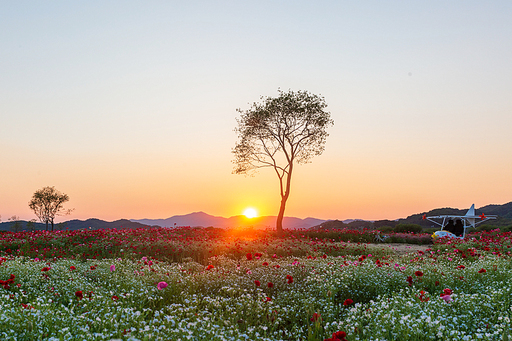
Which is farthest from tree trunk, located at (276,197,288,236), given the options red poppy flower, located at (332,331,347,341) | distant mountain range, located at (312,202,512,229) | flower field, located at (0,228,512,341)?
red poppy flower, located at (332,331,347,341)

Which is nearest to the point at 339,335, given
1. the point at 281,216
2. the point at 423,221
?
the point at 281,216

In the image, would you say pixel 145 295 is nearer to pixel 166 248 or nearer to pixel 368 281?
pixel 368 281

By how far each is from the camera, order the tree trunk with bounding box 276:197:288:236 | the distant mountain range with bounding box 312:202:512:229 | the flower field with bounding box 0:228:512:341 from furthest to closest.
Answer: the distant mountain range with bounding box 312:202:512:229 < the tree trunk with bounding box 276:197:288:236 < the flower field with bounding box 0:228:512:341

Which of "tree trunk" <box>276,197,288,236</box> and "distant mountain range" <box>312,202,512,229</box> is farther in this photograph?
"distant mountain range" <box>312,202,512,229</box>

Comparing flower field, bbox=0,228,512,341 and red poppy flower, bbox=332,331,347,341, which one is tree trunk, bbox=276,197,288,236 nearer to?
flower field, bbox=0,228,512,341

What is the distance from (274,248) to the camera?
16109mm

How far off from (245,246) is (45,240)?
408 inches

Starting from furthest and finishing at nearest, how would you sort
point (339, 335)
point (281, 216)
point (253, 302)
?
point (281, 216), point (253, 302), point (339, 335)

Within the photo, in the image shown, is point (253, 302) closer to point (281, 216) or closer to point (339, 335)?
point (339, 335)

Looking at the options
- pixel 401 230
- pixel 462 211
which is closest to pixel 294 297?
pixel 401 230

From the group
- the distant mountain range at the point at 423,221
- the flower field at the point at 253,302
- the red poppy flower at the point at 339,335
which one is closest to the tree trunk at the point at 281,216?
the distant mountain range at the point at 423,221

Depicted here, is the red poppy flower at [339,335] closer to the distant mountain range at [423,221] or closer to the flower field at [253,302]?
the flower field at [253,302]

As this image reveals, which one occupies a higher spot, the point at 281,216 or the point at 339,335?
the point at 281,216

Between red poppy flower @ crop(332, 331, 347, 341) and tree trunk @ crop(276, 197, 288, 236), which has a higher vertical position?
tree trunk @ crop(276, 197, 288, 236)
